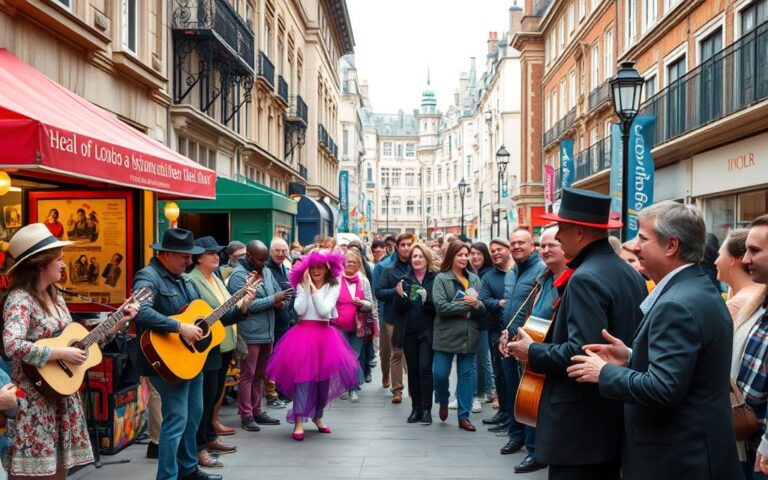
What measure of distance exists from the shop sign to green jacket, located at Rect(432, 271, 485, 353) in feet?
31.1

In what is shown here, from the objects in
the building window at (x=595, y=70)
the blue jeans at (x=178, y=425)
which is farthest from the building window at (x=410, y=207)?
the blue jeans at (x=178, y=425)

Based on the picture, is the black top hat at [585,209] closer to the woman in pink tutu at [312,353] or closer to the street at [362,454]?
the street at [362,454]

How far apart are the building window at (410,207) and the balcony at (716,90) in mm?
103270

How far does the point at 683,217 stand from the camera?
358 cm

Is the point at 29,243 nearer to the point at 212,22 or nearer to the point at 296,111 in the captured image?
the point at 212,22

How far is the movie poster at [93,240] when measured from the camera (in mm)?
10047

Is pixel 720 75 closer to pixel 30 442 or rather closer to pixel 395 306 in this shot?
pixel 395 306

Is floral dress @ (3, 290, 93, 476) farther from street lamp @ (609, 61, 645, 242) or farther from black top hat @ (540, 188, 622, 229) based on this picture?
street lamp @ (609, 61, 645, 242)

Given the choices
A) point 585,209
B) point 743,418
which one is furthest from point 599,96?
point 743,418

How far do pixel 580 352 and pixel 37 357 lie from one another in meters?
3.21

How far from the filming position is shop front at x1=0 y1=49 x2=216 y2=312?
8172 millimetres

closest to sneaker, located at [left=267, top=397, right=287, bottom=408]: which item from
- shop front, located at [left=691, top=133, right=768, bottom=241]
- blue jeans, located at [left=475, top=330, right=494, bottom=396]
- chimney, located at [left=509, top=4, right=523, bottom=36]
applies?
blue jeans, located at [left=475, top=330, right=494, bottom=396]

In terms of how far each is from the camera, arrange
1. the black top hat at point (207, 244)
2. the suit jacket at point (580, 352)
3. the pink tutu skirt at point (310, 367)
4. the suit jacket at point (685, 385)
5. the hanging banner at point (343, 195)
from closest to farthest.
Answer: the suit jacket at point (685, 385) → the suit jacket at point (580, 352) → the black top hat at point (207, 244) → the pink tutu skirt at point (310, 367) → the hanging banner at point (343, 195)

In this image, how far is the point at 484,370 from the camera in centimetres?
1111
